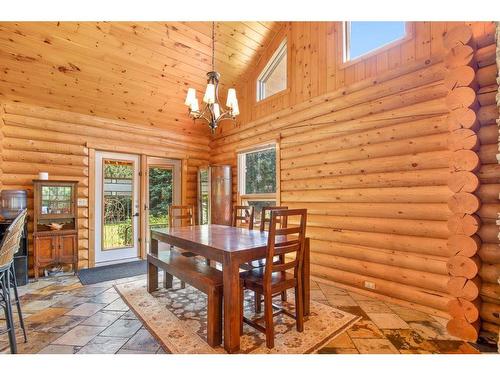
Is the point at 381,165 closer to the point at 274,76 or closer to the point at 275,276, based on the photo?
the point at 275,276

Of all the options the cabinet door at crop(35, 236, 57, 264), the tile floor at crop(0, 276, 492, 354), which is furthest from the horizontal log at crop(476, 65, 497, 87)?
the cabinet door at crop(35, 236, 57, 264)

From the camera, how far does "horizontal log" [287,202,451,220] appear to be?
2.67 meters

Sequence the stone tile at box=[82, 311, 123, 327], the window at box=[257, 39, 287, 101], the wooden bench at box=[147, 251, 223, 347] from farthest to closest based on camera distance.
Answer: the window at box=[257, 39, 287, 101]
the stone tile at box=[82, 311, 123, 327]
the wooden bench at box=[147, 251, 223, 347]

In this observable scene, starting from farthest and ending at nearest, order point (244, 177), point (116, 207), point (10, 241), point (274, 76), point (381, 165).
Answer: point (244, 177) < point (116, 207) < point (274, 76) < point (381, 165) < point (10, 241)

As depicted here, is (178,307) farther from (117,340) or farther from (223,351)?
(223,351)

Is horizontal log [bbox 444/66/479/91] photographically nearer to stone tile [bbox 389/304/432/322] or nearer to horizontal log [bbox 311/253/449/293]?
horizontal log [bbox 311/253/449/293]

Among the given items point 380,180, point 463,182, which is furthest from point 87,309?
point 463,182

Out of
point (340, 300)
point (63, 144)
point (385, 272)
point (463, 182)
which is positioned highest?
point (63, 144)

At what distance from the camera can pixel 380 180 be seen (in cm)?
312

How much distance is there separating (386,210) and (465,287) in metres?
1.04

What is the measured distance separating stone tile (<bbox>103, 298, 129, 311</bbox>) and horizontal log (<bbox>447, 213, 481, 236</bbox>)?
321 centimetres

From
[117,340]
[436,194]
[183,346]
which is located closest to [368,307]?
[436,194]

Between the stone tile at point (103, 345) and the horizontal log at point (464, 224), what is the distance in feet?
9.52

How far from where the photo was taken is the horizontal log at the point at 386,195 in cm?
265
